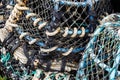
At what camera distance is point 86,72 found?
203 cm

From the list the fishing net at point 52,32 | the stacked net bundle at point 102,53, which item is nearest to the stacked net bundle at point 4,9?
the fishing net at point 52,32

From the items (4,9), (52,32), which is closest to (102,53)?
(52,32)

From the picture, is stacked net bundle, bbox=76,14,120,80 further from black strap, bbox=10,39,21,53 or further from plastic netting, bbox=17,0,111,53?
black strap, bbox=10,39,21,53

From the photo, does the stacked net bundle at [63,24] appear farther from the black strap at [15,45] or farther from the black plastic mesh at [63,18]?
the black strap at [15,45]

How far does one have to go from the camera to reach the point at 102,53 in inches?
79.0

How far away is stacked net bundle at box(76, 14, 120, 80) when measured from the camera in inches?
75.4

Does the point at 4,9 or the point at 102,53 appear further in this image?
the point at 4,9

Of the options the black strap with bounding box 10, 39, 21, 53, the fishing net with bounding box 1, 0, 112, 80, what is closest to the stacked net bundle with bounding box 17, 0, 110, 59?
the fishing net with bounding box 1, 0, 112, 80

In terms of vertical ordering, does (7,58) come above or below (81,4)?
below

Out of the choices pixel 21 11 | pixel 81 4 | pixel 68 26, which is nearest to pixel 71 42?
pixel 68 26

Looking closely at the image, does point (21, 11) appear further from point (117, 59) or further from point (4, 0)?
point (117, 59)

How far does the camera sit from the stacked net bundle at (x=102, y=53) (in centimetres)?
192

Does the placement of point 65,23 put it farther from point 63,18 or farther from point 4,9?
point 4,9

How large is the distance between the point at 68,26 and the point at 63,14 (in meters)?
0.10
